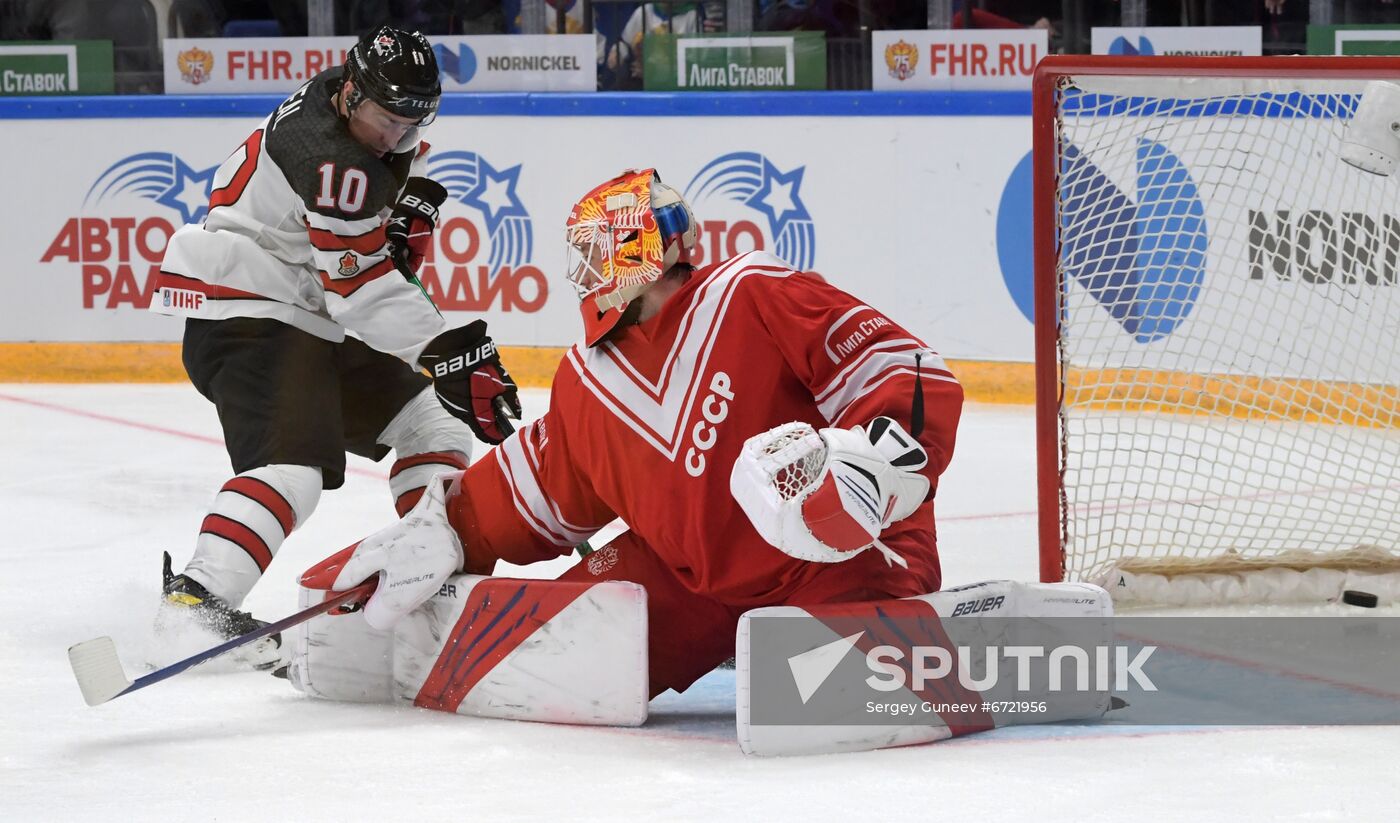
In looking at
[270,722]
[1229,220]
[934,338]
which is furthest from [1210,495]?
[270,722]

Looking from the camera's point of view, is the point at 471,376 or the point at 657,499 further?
the point at 471,376

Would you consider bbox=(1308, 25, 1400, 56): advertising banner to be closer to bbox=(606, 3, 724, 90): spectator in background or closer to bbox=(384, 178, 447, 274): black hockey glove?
bbox=(606, 3, 724, 90): spectator in background

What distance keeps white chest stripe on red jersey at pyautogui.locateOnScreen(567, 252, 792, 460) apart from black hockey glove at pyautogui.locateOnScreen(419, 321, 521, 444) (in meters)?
0.63

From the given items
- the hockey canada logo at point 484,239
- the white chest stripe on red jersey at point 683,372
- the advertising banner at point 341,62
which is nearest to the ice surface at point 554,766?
the white chest stripe on red jersey at point 683,372

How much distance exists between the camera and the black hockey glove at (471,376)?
2.88 meters

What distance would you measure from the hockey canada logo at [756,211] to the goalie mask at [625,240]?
3.38m

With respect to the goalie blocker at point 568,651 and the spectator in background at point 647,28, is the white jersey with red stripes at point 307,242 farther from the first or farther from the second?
the spectator in background at point 647,28

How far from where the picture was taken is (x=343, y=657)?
8.09 feet

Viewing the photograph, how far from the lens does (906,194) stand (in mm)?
5562

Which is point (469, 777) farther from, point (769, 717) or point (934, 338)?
point (934, 338)

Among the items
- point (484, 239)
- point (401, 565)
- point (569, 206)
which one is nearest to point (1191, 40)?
point (569, 206)

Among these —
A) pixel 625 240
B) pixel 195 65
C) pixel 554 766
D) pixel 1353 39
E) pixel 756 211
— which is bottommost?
pixel 554 766

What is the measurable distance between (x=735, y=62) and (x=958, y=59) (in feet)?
2.46

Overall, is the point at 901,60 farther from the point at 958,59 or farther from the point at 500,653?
the point at 500,653
